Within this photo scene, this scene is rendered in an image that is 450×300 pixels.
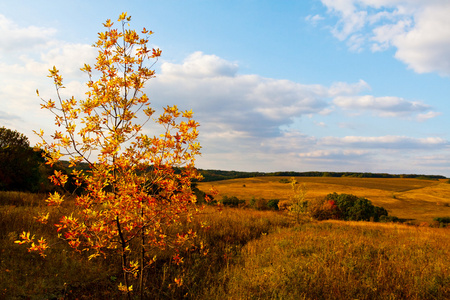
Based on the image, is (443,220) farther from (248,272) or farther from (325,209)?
(248,272)

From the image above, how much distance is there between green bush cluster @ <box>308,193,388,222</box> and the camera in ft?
115

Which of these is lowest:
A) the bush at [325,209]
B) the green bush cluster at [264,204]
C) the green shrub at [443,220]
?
the green shrub at [443,220]

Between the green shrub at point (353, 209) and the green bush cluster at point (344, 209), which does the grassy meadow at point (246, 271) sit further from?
the green shrub at point (353, 209)

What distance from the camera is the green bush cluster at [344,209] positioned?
35.1 metres

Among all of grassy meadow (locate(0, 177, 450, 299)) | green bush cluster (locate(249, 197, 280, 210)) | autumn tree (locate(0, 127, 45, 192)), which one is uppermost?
autumn tree (locate(0, 127, 45, 192))

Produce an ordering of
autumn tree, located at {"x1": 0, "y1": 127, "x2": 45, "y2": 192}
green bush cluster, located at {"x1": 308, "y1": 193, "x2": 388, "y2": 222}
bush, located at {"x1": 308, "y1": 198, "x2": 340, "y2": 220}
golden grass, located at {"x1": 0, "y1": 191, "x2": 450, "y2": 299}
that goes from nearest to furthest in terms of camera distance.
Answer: golden grass, located at {"x1": 0, "y1": 191, "x2": 450, "y2": 299} → autumn tree, located at {"x1": 0, "y1": 127, "x2": 45, "y2": 192} → bush, located at {"x1": 308, "y1": 198, "x2": 340, "y2": 220} → green bush cluster, located at {"x1": 308, "y1": 193, "x2": 388, "y2": 222}

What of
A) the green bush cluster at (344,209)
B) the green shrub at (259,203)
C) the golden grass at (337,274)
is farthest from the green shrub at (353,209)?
the golden grass at (337,274)

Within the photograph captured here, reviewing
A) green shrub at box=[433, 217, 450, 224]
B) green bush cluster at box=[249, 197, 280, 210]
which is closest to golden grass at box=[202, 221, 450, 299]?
green bush cluster at box=[249, 197, 280, 210]

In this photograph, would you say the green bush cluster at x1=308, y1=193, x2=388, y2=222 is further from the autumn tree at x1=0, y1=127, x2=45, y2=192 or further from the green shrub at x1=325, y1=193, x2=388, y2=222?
the autumn tree at x1=0, y1=127, x2=45, y2=192

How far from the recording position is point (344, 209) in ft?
121

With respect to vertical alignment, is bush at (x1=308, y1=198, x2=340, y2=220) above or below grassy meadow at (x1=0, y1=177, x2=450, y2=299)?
below

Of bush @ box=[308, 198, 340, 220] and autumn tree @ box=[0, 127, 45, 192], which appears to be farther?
bush @ box=[308, 198, 340, 220]

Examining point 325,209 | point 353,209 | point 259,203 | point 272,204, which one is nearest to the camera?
point 325,209

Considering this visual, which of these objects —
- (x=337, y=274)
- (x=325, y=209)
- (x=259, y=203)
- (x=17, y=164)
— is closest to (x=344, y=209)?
(x=325, y=209)
